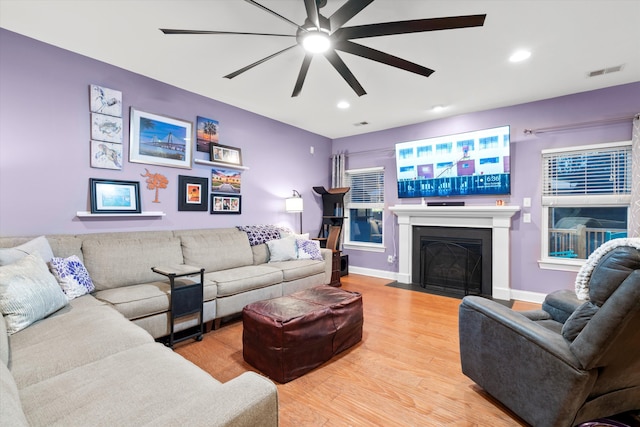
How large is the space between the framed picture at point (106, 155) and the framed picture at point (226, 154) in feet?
3.56

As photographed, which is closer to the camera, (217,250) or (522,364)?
(522,364)

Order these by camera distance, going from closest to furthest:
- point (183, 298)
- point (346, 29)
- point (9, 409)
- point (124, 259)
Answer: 1. point (9, 409)
2. point (346, 29)
3. point (183, 298)
4. point (124, 259)

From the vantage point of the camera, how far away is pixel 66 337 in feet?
5.12

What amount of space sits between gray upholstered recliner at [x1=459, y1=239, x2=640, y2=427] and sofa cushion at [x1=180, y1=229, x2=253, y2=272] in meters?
2.78

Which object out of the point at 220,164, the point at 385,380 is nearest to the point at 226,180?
the point at 220,164

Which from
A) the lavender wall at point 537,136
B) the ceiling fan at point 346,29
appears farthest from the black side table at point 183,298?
the lavender wall at point 537,136

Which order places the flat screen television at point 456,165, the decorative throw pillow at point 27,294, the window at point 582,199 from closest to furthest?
the decorative throw pillow at point 27,294, the window at point 582,199, the flat screen television at point 456,165

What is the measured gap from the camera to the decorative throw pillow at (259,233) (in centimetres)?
404

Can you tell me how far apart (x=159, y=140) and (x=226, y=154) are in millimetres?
881

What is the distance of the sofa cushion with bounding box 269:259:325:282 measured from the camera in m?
3.62

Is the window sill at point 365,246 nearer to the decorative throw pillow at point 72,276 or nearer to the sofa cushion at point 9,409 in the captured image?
the decorative throw pillow at point 72,276

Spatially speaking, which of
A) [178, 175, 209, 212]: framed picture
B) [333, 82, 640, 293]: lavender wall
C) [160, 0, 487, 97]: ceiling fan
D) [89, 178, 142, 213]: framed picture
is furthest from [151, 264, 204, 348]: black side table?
[333, 82, 640, 293]: lavender wall

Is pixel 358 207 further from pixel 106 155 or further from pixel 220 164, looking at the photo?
pixel 106 155

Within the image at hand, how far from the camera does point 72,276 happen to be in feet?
7.62
